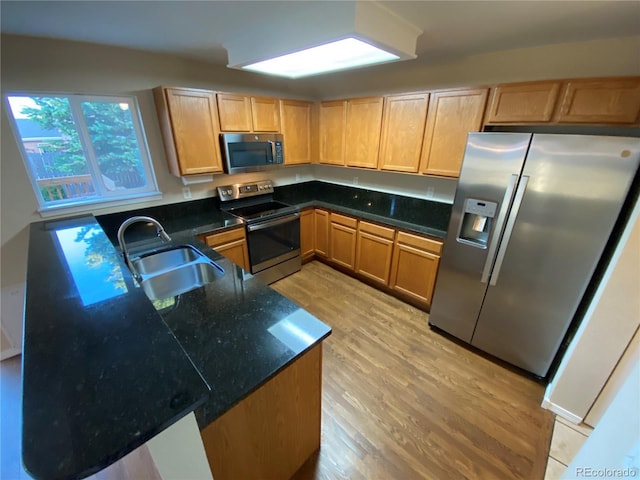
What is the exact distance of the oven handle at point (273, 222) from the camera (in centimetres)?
286

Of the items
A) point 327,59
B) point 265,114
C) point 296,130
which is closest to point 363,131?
point 296,130

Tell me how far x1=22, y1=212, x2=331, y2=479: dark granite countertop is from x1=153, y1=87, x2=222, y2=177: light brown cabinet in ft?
3.67

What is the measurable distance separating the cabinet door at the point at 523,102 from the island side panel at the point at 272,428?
7.44 ft

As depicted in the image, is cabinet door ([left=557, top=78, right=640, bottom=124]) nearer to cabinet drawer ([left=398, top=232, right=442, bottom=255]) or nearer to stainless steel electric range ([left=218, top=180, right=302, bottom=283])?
cabinet drawer ([left=398, top=232, right=442, bottom=255])

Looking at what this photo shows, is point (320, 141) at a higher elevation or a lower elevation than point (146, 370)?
higher

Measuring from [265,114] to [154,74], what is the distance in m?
1.06

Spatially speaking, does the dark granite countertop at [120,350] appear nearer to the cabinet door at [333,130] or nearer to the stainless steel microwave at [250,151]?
the stainless steel microwave at [250,151]

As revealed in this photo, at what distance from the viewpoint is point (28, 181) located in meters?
2.07

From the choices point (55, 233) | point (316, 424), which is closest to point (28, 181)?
point (55, 233)

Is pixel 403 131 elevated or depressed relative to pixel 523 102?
depressed

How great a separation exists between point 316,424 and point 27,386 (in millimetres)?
1270

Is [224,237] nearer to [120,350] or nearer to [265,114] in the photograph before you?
[265,114]

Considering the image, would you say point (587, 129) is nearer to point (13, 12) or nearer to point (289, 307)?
point (289, 307)

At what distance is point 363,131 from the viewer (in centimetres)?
303
